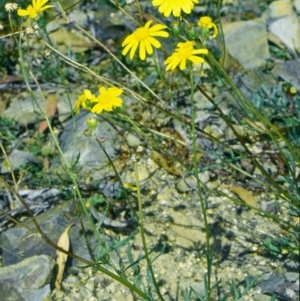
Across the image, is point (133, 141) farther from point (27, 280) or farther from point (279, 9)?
point (279, 9)

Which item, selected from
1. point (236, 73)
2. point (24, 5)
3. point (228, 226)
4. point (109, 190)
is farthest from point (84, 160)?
point (24, 5)

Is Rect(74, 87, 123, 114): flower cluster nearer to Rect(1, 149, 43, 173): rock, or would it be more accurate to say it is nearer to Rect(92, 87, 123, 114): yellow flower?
Rect(92, 87, 123, 114): yellow flower

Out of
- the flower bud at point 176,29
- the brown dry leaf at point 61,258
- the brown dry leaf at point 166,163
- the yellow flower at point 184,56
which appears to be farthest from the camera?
the brown dry leaf at point 166,163

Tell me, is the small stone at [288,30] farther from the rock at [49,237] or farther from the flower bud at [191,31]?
the flower bud at [191,31]

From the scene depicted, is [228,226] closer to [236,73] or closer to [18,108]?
[236,73]

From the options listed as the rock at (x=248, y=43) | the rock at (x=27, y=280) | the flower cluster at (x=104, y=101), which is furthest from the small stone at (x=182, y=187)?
the flower cluster at (x=104, y=101)

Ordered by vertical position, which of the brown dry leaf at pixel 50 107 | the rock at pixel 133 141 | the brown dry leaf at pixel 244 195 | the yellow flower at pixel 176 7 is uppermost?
the yellow flower at pixel 176 7

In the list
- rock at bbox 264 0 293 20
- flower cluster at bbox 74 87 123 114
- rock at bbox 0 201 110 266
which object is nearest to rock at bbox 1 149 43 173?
rock at bbox 0 201 110 266
